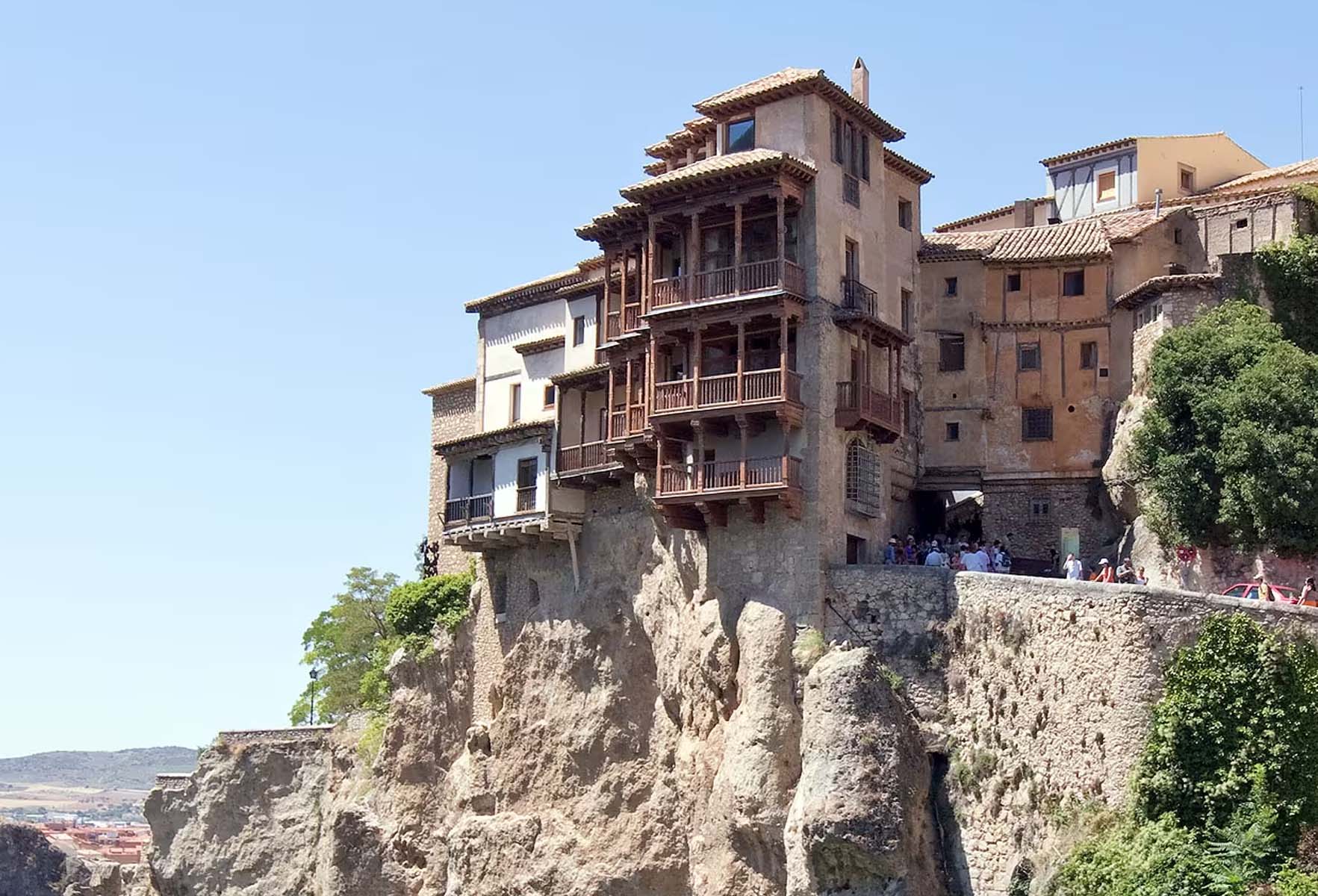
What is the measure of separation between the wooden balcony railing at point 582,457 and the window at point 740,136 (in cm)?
898

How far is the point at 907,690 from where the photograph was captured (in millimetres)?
48219

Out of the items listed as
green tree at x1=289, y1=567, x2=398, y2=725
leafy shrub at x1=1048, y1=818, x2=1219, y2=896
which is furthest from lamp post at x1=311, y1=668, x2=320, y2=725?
leafy shrub at x1=1048, y1=818, x2=1219, y2=896

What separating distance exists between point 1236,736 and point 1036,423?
18053 millimetres

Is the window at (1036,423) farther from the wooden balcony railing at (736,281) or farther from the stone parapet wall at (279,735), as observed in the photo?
the stone parapet wall at (279,735)

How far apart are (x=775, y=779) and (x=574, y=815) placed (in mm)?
9247

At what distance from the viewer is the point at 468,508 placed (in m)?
61.3

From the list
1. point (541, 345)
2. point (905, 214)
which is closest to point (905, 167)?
point (905, 214)

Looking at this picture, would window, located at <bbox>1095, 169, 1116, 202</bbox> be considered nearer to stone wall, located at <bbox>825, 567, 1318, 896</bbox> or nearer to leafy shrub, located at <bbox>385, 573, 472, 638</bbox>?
stone wall, located at <bbox>825, 567, 1318, 896</bbox>

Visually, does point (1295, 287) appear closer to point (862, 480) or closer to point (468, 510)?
point (862, 480)

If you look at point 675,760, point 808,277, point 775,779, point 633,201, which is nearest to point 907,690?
point 775,779

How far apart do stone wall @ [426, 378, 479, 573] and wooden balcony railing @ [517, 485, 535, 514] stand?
8267 millimetres

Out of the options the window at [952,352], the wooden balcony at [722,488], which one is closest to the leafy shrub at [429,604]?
the wooden balcony at [722,488]

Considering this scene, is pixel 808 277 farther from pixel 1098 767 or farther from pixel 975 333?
pixel 1098 767

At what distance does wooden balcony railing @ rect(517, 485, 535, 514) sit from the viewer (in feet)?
194
